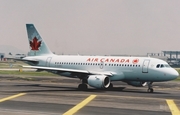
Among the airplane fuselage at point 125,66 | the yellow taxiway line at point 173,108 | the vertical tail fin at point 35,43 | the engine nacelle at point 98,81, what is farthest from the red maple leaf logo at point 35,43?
the yellow taxiway line at point 173,108

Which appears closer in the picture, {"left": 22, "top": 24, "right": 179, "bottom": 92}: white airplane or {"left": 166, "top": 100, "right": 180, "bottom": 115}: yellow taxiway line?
{"left": 166, "top": 100, "right": 180, "bottom": 115}: yellow taxiway line

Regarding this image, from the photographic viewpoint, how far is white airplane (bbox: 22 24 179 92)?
35.8m

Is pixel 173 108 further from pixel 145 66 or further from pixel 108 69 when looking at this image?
pixel 108 69

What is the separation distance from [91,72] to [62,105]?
14.6 m

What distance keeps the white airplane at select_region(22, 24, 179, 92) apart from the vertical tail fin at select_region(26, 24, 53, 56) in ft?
4.21

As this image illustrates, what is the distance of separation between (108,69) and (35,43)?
47.5 feet

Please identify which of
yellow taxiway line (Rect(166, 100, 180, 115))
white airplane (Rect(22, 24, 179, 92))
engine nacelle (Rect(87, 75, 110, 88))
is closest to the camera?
yellow taxiway line (Rect(166, 100, 180, 115))

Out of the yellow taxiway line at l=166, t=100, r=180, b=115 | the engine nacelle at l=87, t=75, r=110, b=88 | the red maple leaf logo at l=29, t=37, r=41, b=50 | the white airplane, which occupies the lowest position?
the yellow taxiway line at l=166, t=100, r=180, b=115

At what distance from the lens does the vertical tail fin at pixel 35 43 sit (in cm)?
4716

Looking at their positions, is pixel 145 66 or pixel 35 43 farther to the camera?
pixel 35 43

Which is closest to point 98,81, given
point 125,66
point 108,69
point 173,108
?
point 108,69

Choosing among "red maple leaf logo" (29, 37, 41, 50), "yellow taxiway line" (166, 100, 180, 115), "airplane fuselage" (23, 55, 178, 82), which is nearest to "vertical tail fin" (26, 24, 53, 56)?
"red maple leaf logo" (29, 37, 41, 50)

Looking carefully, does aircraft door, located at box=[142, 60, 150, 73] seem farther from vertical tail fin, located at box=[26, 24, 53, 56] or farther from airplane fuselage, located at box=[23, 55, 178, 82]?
vertical tail fin, located at box=[26, 24, 53, 56]

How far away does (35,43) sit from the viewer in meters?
47.6
